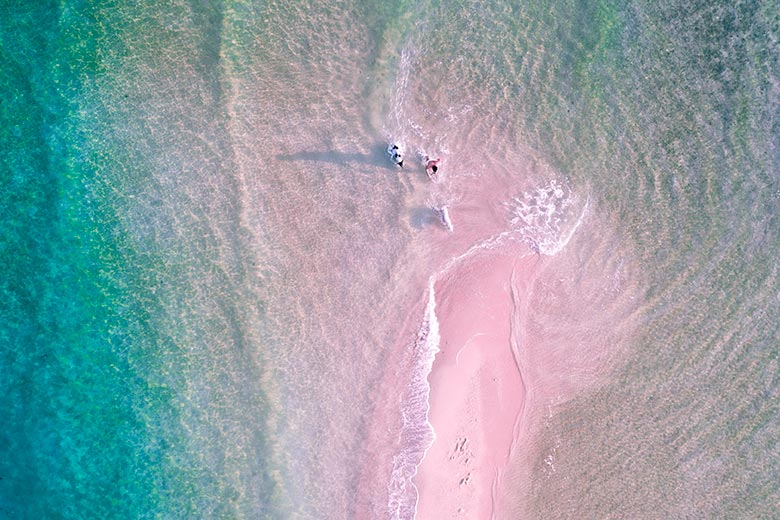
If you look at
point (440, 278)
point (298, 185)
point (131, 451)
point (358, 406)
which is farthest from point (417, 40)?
point (131, 451)

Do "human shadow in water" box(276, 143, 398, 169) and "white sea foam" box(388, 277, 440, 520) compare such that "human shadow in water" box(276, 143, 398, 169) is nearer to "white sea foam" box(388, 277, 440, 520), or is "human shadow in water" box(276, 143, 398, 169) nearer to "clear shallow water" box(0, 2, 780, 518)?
"clear shallow water" box(0, 2, 780, 518)

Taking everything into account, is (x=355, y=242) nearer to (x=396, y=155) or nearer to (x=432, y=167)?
(x=396, y=155)

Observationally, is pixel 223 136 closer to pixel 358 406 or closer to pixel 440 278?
pixel 440 278

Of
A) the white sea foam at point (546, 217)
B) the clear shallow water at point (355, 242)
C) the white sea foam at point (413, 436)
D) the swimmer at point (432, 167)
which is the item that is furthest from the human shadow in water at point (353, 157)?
the white sea foam at point (413, 436)

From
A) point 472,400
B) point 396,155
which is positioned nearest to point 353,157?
point 396,155

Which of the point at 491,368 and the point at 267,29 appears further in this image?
the point at 267,29

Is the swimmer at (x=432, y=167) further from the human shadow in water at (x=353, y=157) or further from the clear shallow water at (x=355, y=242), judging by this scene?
the human shadow in water at (x=353, y=157)
